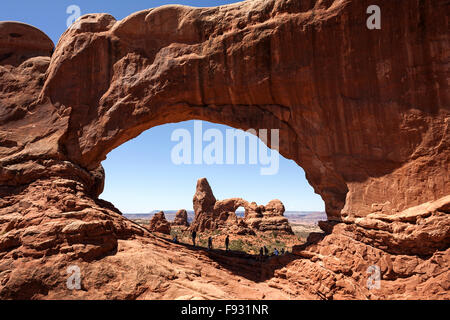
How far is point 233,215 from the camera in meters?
37.4

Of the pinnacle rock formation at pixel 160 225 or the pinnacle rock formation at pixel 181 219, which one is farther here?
the pinnacle rock formation at pixel 181 219

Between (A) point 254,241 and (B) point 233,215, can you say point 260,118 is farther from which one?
(B) point 233,215

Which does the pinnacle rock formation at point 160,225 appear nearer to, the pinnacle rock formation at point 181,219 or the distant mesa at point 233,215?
the distant mesa at point 233,215

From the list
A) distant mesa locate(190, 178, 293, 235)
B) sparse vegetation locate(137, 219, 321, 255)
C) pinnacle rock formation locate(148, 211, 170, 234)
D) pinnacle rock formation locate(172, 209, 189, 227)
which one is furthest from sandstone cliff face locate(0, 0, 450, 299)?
pinnacle rock formation locate(172, 209, 189, 227)

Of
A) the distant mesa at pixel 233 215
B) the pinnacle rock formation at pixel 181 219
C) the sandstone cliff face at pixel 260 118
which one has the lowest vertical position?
the pinnacle rock formation at pixel 181 219

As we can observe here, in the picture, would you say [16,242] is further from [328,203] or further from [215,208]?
[215,208]

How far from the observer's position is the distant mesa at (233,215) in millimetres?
34903

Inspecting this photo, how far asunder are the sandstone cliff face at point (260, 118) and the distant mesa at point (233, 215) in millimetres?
21530

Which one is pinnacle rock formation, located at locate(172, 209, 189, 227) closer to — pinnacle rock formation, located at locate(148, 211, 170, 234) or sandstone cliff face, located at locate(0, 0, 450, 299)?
pinnacle rock formation, located at locate(148, 211, 170, 234)

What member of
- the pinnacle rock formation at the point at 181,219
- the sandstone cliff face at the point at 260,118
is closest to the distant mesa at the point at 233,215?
the pinnacle rock formation at the point at 181,219

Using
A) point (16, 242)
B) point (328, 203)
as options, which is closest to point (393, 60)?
point (328, 203)

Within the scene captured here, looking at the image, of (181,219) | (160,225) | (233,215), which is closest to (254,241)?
(233,215)

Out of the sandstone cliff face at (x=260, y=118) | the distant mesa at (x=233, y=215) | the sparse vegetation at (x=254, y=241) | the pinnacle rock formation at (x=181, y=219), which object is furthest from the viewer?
the pinnacle rock formation at (x=181, y=219)
